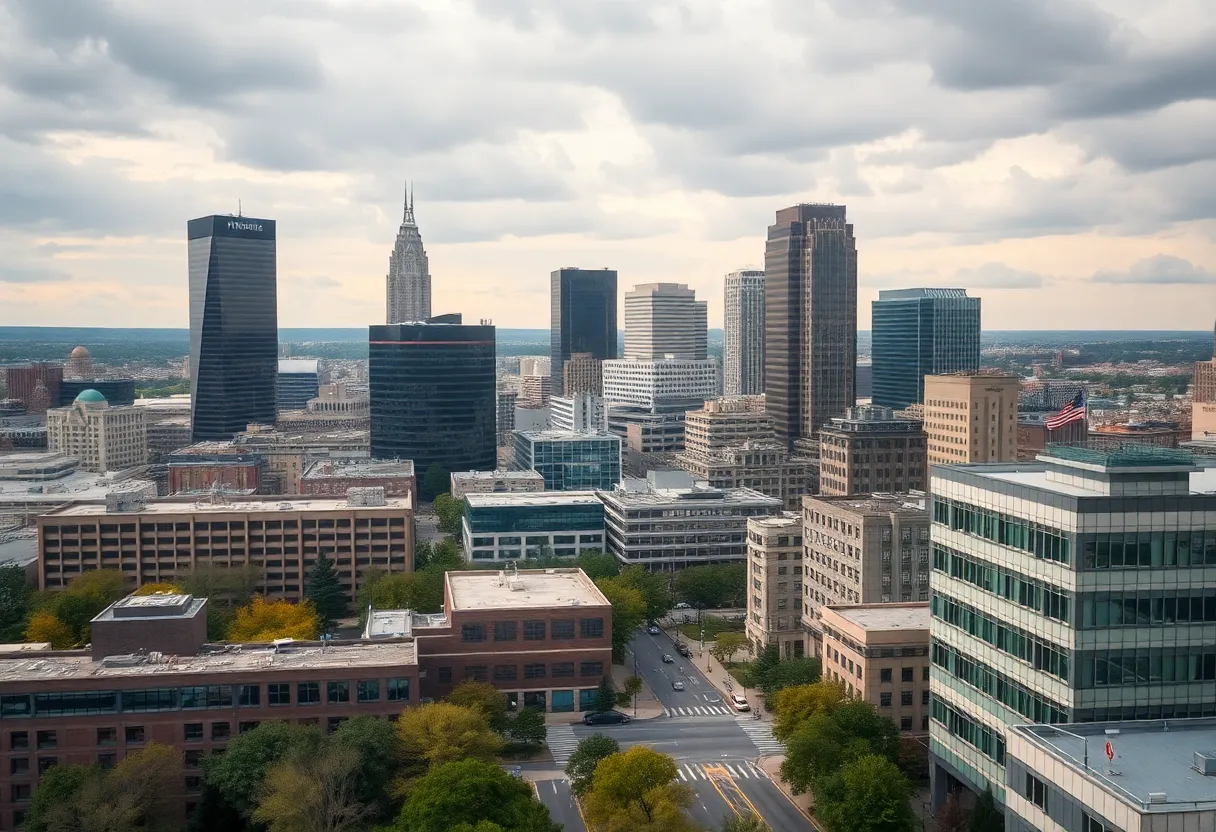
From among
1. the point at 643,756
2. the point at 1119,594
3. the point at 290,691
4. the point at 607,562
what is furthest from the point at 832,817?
the point at 607,562

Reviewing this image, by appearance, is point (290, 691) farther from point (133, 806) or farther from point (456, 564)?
point (456, 564)

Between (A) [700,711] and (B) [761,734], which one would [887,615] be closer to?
(B) [761,734]

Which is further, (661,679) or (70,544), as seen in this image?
(70,544)

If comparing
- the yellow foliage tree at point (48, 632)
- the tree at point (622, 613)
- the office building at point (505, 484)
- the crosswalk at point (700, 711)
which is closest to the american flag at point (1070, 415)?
the tree at point (622, 613)

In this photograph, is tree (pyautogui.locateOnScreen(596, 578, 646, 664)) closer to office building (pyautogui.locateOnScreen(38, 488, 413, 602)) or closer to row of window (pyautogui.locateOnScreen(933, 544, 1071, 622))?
office building (pyautogui.locateOnScreen(38, 488, 413, 602))

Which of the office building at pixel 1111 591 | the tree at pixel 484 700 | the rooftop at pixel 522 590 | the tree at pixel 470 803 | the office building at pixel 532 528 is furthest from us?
the office building at pixel 532 528

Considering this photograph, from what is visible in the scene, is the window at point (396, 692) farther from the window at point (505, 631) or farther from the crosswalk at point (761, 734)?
the crosswalk at point (761, 734)
